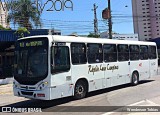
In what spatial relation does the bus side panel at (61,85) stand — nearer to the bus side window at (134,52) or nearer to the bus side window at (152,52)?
the bus side window at (134,52)

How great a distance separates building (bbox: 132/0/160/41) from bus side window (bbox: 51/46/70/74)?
1803 inches

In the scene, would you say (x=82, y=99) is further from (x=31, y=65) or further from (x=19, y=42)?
(x=19, y=42)

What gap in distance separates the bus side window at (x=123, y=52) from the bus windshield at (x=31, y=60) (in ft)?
17.9

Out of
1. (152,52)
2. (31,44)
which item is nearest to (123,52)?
(152,52)

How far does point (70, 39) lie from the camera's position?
1249cm

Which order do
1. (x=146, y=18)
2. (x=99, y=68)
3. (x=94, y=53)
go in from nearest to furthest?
1. (x=94, y=53)
2. (x=99, y=68)
3. (x=146, y=18)

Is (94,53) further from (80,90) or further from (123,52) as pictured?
(123,52)

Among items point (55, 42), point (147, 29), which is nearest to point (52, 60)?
point (55, 42)

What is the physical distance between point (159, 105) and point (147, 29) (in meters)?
56.3

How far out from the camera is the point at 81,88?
12922 millimetres

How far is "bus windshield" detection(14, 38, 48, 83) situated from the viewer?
11344 mm

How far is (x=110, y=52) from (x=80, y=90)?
3.06m

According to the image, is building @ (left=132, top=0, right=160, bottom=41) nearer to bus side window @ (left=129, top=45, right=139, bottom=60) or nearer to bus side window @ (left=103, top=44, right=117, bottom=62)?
bus side window @ (left=129, top=45, right=139, bottom=60)

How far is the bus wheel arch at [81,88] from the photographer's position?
12.7 meters
